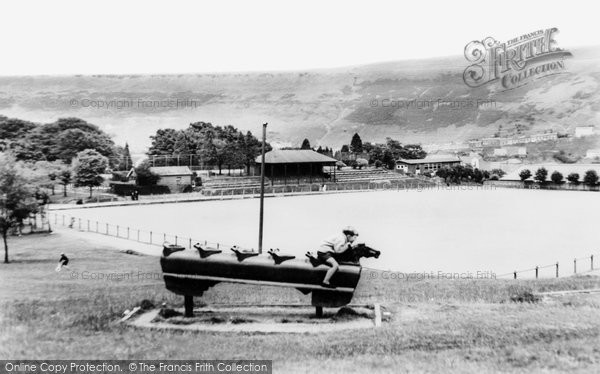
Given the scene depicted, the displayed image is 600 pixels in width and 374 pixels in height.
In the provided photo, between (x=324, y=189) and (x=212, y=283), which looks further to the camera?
(x=324, y=189)

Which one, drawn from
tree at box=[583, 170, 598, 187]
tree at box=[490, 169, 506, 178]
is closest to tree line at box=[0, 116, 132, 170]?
tree at box=[583, 170, 598, 187]

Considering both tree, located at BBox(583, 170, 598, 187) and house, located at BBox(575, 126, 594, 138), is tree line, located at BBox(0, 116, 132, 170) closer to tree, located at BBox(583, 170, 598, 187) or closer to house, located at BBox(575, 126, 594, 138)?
tree, located at BBox(583, 170, 598, 187)

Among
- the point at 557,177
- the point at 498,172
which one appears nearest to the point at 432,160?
the point at 498,172

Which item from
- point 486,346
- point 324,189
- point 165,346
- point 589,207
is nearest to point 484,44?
point 486,346

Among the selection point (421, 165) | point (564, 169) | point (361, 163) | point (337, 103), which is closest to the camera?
point (564, 169)

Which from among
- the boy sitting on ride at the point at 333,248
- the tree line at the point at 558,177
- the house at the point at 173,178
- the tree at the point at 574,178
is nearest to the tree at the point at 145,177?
the house at the point at 173,178

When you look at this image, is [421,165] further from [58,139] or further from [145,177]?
[58,139]

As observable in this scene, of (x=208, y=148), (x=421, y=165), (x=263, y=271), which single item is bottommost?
(x=263, y=271)

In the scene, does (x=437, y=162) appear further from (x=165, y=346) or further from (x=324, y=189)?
(x=165, y=346)
